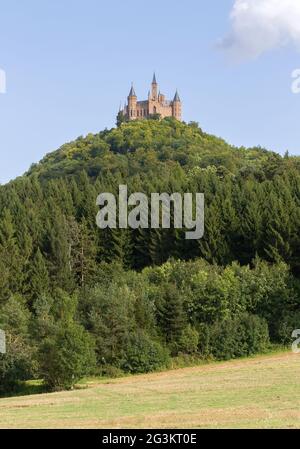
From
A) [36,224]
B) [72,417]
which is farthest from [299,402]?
[36,224]

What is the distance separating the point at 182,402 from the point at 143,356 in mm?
20433

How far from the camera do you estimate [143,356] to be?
53719 mm

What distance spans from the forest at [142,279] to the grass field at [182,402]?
14.3ft

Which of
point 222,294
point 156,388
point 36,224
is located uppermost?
point 36,224

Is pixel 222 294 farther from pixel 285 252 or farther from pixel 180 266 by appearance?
pixel 285 252

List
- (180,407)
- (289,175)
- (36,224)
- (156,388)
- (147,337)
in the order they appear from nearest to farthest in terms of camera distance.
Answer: (180,407) → (156,388) → (147,337) → (36,224) → (289,175)

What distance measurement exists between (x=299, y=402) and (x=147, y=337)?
2488 cm

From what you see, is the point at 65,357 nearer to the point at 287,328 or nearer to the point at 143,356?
the point at 143,356

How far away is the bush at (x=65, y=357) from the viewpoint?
1852 inches

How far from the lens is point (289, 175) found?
94688mm

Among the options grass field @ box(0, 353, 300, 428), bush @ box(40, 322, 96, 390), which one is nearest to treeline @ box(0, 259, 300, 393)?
bush @ box(40, 322, 96, 390)

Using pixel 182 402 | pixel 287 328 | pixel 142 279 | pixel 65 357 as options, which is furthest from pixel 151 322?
pixel 182 402

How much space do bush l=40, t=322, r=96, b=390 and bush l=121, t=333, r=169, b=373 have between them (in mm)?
5182

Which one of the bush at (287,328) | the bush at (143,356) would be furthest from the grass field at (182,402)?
the bush at (287,328)
